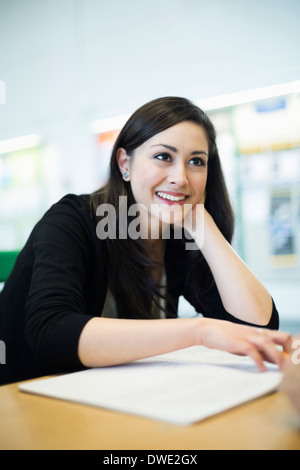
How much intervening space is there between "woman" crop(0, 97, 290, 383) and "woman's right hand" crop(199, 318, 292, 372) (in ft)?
0.46

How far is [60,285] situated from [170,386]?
1.13ft

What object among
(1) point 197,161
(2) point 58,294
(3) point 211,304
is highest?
(1) point 197,161

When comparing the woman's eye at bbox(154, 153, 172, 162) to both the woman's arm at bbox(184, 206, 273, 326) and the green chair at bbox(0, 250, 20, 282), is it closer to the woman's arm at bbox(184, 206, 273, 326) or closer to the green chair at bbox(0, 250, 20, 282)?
the woman's arm at bbox(184, 206, 273, 326)

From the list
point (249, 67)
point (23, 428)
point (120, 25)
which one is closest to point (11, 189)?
point (120, 25)

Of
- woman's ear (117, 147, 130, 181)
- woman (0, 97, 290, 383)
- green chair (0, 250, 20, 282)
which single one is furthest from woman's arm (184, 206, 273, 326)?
green chair (0, 250, 20, 282)

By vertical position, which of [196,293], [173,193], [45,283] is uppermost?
[173,193]

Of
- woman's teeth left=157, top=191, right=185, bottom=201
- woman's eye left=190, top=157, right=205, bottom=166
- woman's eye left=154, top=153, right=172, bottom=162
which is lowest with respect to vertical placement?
woman's teeth left=157, top=191, right=185, bottom=201

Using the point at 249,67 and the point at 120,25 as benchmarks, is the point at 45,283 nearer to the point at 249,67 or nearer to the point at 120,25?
the point at 249,67

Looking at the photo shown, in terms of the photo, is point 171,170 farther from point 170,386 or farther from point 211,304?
point 170,386

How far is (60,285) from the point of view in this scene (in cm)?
83

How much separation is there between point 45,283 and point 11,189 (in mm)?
3330

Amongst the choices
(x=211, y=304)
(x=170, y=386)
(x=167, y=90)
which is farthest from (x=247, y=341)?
(x=167, y=90)

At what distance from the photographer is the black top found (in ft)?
2.48

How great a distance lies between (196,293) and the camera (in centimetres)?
124
